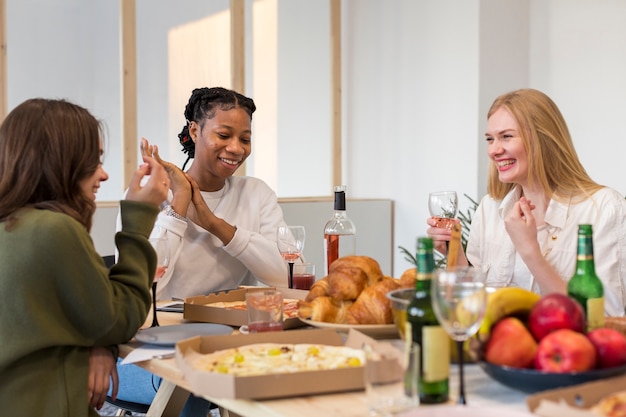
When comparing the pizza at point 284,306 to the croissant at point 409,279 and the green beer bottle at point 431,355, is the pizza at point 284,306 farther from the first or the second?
the green beer bottle at point 431,355

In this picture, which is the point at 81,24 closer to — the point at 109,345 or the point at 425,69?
the point at 425,69

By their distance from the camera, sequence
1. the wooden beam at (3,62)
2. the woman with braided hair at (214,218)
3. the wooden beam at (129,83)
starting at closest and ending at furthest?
the woman with braided hair at (214,218)
the wooden beam at (3,62)
the wooden beam at (129,83)

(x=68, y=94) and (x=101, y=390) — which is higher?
(x=68, y=94)

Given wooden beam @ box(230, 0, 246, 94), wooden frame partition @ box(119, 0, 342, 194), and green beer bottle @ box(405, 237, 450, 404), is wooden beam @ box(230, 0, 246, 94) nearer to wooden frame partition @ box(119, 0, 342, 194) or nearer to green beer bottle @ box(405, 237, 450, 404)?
wooden frame partition @ box(119, 0, 342, 194)

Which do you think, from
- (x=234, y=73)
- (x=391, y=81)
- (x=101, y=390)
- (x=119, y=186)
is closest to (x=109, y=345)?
(x=101, y=390)

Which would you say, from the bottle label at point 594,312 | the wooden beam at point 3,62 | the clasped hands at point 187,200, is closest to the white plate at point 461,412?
the bottle label at point 594,312

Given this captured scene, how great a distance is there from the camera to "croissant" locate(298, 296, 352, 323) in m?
1.68

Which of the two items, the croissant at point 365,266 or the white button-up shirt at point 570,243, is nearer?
the croissant at point 365,266

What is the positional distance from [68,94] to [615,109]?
10.9 feet

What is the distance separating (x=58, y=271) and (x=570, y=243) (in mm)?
1485

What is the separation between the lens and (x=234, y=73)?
525 centimetres

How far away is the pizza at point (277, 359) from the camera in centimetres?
129

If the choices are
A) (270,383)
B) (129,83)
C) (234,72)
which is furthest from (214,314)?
(234,72)

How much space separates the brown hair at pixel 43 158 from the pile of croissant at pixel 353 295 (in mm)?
561
